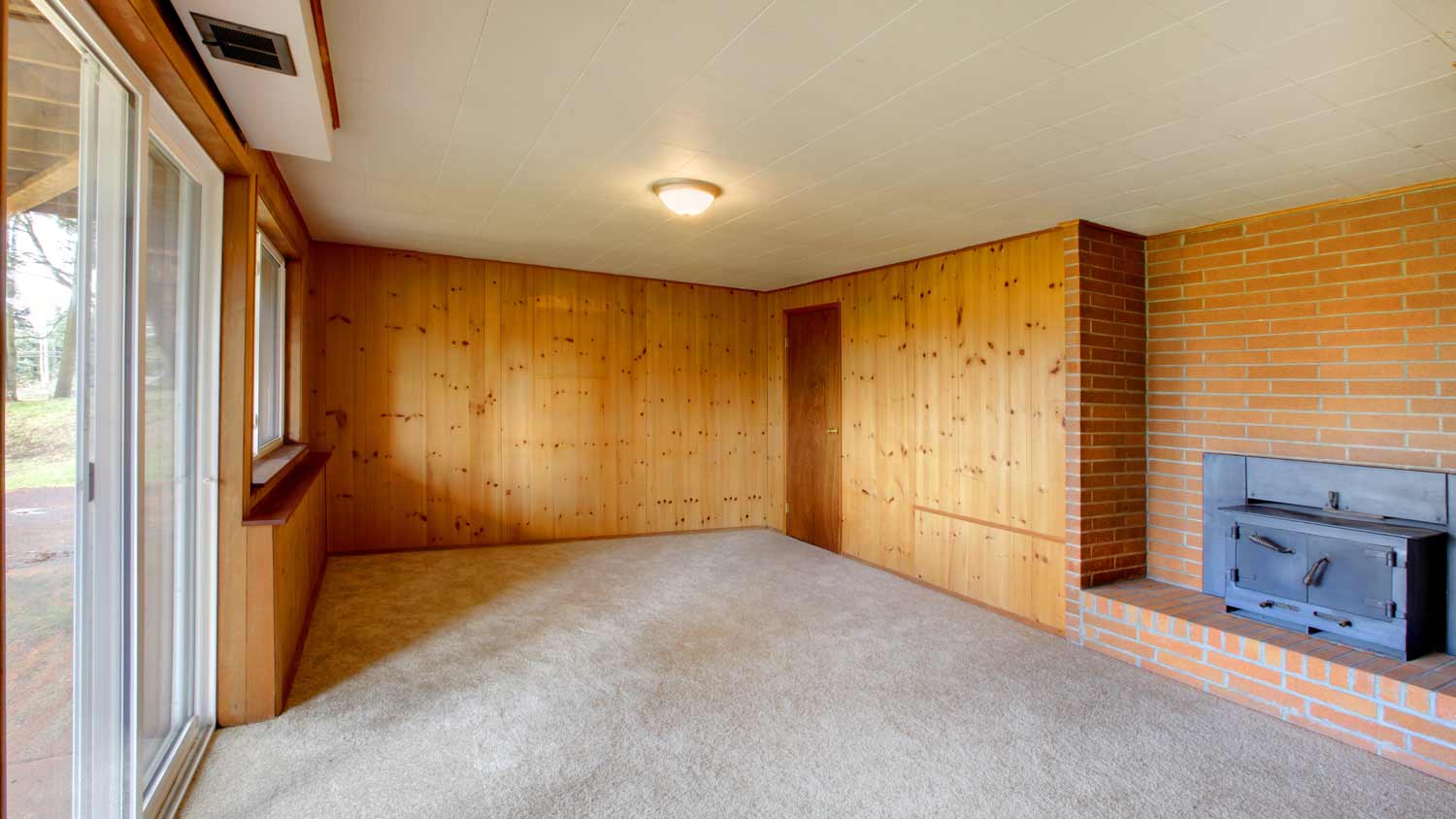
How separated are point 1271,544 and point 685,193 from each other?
124 inches

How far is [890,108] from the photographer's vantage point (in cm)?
231

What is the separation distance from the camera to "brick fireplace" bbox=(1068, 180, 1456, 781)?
263 centimetres

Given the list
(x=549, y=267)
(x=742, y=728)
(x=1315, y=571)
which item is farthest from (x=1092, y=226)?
(x=549, y=267)

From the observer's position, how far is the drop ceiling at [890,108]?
1.79m

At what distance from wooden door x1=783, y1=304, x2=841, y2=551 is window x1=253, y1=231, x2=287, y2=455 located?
3915 millimetres

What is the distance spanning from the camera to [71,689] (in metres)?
1.51

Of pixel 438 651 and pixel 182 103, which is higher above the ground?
pixel 182 103

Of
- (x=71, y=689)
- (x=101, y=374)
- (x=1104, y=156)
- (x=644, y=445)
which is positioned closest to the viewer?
(x=71, y=689)

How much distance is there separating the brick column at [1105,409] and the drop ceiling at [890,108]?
0.23 metres

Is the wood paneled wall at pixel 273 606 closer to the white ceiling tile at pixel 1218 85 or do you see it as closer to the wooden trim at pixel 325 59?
the wooden trim at pixel 325 59

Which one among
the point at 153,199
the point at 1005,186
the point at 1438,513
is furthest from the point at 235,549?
the point at 1438,513

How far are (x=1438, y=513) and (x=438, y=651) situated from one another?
175 inches

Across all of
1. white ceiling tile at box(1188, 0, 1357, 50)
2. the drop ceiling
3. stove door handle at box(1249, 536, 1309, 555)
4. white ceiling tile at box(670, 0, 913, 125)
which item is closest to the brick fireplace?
the drop ceiling

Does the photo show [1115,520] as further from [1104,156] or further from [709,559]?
[709,559]
